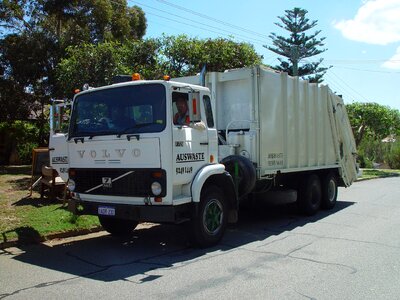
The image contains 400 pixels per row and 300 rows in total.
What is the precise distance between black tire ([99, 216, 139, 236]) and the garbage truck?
21 mm

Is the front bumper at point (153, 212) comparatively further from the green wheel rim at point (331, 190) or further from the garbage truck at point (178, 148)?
the green wheel rim at point (331, 190)

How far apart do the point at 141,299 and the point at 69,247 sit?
117 inches

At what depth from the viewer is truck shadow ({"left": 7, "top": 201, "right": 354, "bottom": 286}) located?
19.8 ft

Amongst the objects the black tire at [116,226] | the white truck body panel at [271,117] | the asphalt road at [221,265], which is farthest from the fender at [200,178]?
the black tire at [116,226]

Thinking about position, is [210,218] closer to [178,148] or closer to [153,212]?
[153,212]

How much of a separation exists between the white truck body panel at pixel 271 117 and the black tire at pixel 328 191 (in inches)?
18.9

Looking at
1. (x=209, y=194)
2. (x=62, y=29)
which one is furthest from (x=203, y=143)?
(x=62, y=29)

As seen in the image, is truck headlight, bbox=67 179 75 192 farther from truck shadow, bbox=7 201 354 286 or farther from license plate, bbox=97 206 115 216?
truck shadow, bbox=7 201 354 286

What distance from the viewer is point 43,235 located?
7.84 meters

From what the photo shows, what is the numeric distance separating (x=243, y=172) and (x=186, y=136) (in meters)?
1.82

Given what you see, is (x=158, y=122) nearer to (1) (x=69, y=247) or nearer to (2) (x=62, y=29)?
(1) (x=69, y=247)

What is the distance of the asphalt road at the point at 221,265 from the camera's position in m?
5.20

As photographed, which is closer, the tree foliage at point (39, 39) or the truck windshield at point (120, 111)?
the truck windshield at point (120, 111)

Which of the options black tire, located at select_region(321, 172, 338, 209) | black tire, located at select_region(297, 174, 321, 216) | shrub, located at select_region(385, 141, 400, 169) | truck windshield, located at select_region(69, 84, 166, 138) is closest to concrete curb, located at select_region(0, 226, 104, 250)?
truck windshield, located at select_region(69, 84, 166, 138)
